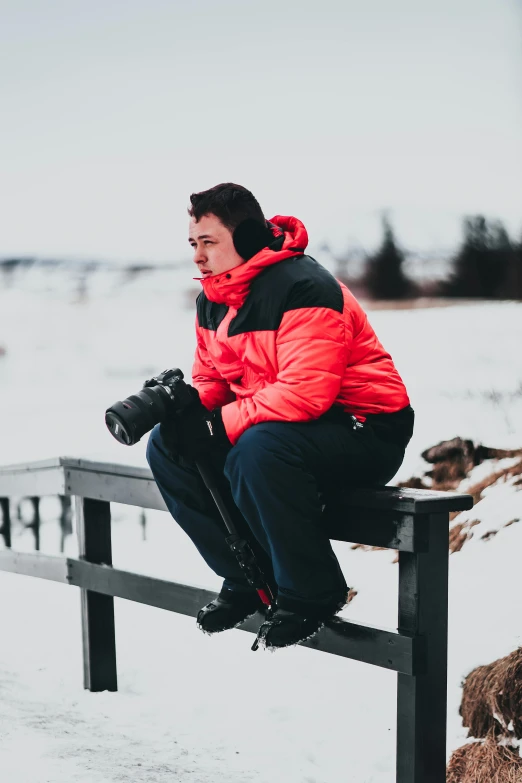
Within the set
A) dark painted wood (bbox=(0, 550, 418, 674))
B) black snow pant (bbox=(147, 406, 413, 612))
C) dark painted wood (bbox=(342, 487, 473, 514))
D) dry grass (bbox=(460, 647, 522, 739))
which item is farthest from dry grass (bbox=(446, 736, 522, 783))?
dark painted wood (bbox=(342, 487, 473, 514))

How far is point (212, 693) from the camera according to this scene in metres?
3.39

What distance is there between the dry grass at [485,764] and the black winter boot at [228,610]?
0.81 meters

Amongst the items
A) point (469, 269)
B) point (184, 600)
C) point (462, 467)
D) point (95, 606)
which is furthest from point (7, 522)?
point (469, 269)

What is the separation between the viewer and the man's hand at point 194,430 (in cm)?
229

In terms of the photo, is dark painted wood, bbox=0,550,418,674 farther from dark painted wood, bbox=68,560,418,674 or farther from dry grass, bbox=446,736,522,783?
dry grass, bbox=446,736,522,783

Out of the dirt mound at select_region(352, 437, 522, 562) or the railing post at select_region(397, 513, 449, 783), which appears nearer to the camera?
the railing post at select_region(397, 513, 449, 783)

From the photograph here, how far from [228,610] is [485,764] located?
89cm

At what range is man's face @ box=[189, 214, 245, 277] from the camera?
7.75 ft

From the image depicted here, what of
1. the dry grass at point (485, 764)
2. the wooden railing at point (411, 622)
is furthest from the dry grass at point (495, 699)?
the wooden railing at point (411, 622)

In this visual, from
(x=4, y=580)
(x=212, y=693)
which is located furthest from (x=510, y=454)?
(x=4, y=580)

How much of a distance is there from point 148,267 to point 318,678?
10.3 metres

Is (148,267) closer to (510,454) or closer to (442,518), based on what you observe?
(510,454)

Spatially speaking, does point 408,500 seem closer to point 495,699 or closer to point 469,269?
point 495,699

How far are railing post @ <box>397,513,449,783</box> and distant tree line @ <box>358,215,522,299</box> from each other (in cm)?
772
